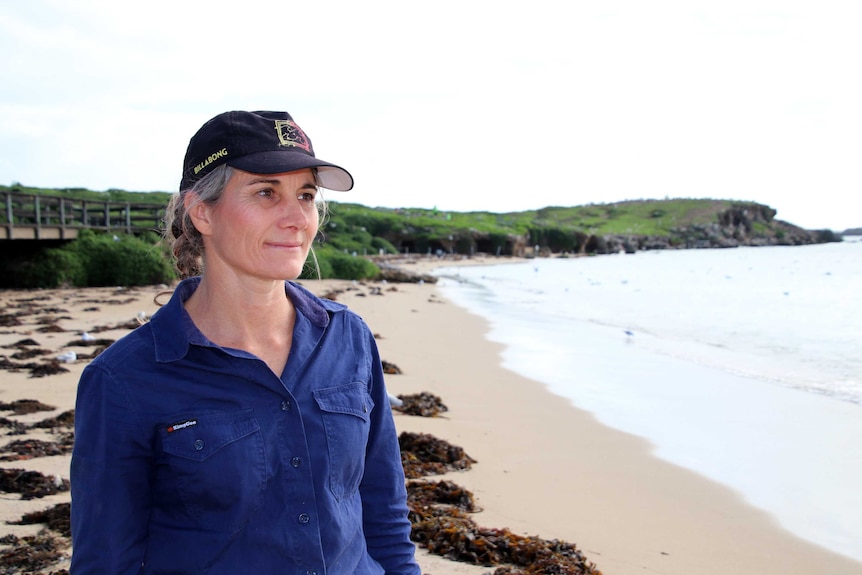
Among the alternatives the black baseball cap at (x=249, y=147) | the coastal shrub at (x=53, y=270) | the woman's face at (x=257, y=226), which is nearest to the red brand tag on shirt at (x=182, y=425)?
the woman's face at (x=257, y=226)

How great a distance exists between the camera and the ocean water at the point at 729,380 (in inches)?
233

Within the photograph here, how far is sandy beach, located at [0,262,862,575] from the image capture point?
4418 mm

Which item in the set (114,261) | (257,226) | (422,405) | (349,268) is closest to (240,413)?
(257,226)

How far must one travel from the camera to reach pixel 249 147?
195 centimetres

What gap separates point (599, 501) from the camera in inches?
208

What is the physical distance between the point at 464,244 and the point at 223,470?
194ft

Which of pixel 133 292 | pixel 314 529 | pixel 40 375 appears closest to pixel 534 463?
pixel 314 529

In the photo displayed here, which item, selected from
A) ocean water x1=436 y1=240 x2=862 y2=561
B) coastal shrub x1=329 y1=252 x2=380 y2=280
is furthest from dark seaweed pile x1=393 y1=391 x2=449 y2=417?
coastal shrub x1=329 y1=252 x2=380 y2=280

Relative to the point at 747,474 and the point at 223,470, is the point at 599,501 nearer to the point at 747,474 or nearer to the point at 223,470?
the point at 747,474

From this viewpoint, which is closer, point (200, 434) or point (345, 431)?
point (200, 434)

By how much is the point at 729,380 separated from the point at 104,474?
32.7 feet

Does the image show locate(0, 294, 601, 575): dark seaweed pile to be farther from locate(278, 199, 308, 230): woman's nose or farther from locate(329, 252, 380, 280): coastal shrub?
locate(329, 252, 380, 280): coastal shrub

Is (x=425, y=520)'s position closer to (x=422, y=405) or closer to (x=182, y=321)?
(x=182, y=321)

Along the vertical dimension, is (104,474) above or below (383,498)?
above
